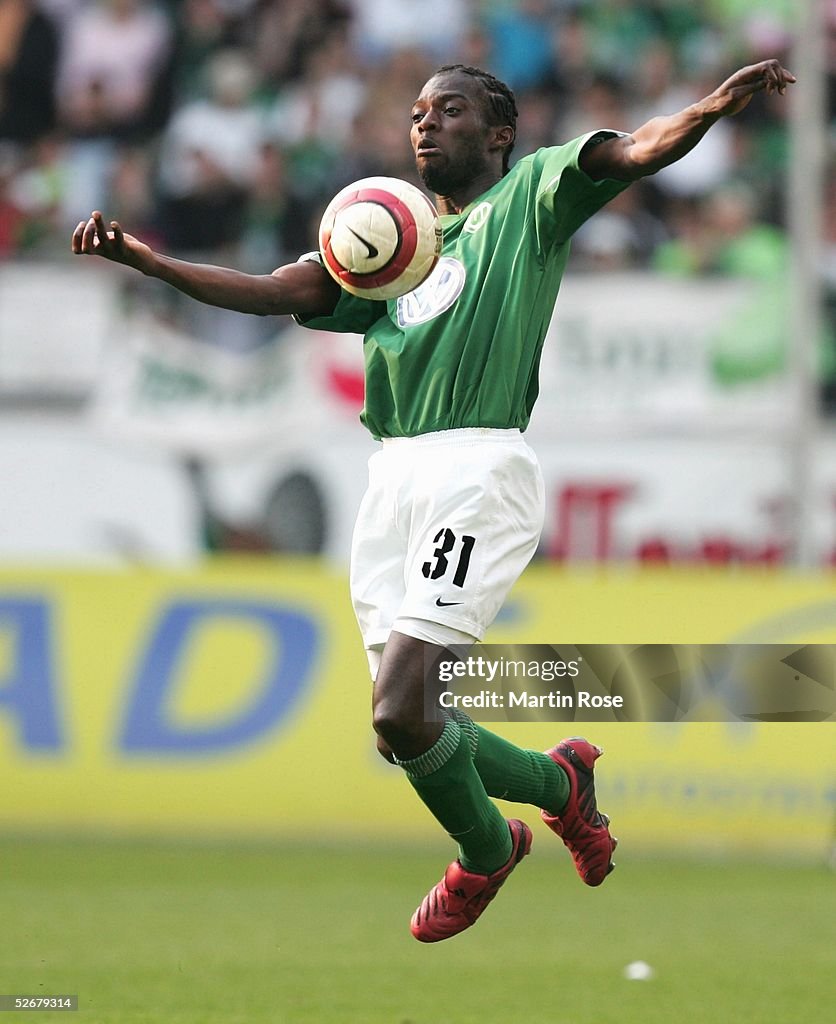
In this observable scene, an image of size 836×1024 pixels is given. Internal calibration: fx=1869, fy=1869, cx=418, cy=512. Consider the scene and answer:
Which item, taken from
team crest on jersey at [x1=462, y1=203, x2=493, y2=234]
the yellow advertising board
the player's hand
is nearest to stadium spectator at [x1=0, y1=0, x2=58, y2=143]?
the yellow advertising board

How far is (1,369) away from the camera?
14.6 meters

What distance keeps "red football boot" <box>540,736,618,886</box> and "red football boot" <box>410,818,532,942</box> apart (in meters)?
0.28

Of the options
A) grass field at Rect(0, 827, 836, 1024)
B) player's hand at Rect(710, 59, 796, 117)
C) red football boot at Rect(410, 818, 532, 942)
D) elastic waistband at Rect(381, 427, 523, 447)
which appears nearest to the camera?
player's hand at Rect(710, 59, 796, 117)

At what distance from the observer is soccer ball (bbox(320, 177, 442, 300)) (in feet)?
17.5

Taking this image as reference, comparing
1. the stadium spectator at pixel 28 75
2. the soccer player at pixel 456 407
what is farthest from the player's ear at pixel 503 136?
the stadium spectator at pixel 28 75

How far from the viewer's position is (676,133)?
4.90 metres

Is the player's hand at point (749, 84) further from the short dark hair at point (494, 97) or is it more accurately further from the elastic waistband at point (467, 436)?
the elastic waistband at point (467, 436)

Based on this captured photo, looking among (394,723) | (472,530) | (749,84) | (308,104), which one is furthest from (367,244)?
(308,104)

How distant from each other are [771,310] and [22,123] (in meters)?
6.56

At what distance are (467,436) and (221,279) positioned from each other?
33.4 inches

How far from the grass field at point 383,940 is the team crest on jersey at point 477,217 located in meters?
2.75

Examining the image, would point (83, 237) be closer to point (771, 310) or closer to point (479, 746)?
point (479, 746)

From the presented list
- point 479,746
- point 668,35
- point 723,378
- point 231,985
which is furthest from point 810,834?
point 668,35

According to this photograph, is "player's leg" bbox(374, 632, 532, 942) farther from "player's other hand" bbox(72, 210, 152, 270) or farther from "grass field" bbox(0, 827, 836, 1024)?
"player's other hand" bbox(72, 210, 152, 270)
